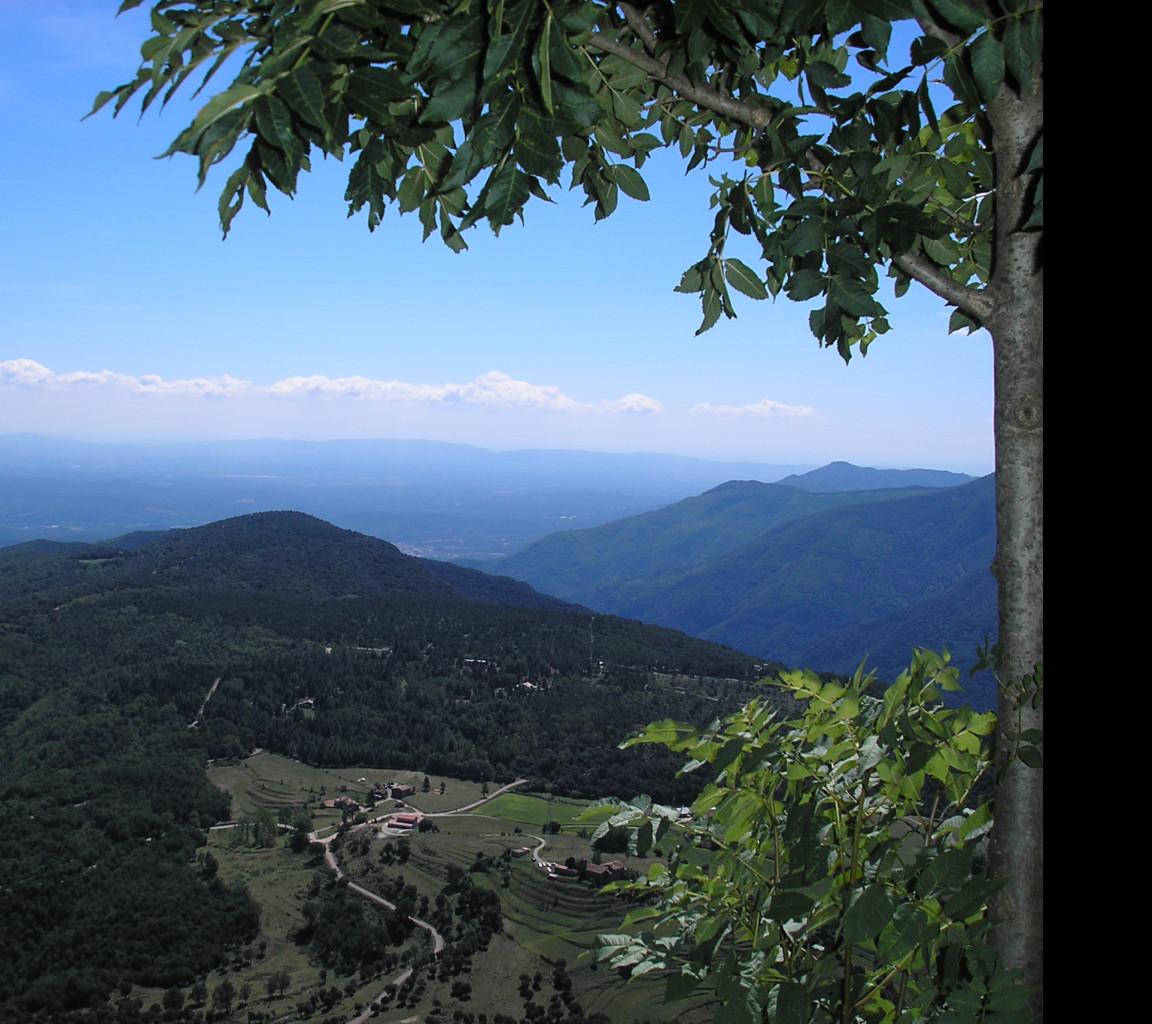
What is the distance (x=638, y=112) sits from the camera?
4.75 ft

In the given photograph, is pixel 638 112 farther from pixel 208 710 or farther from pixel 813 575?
pixel 813 575

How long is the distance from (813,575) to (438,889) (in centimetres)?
10481

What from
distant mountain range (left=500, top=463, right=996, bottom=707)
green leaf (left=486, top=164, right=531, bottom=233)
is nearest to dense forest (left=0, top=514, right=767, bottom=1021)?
green leaf (left=486, top=164, right=531, bottom=233)

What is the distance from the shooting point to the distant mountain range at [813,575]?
315 ft

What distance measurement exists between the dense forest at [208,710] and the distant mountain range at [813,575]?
174 feet

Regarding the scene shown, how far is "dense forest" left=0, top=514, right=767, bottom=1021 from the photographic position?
849 inches

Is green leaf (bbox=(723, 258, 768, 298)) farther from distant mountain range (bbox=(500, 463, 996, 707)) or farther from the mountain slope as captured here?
the mountain slope

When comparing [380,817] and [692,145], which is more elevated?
[692,145]

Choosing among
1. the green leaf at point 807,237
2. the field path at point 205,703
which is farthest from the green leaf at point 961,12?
the field path at point 205,703
